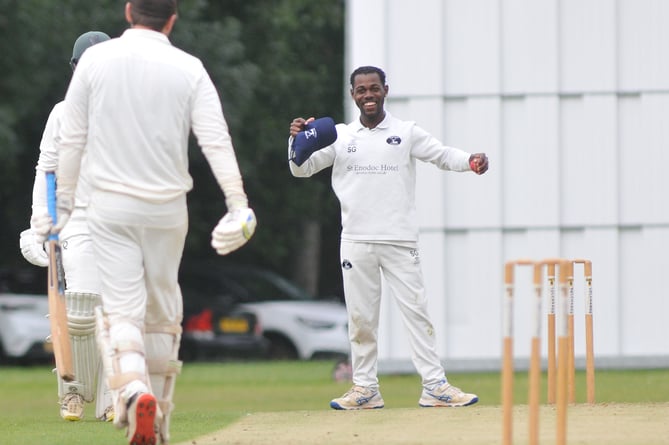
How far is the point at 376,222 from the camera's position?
1005 centimetres

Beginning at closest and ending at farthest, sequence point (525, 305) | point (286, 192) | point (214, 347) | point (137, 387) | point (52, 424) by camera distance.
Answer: point (137, 387) → point (52, 424) → point (525, 305) → point (214, 347) → point (286, 192)

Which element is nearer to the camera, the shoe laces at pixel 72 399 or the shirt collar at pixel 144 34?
the shirt collar at pixel 144 34

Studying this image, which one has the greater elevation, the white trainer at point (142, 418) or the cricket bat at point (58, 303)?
the cricket bat at point (58, 303)

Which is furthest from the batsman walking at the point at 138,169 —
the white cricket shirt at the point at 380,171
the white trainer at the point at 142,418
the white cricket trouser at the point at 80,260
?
the white cricket shirt at the point at 380,171

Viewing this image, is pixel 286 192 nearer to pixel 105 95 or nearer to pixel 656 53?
pixel 656 53

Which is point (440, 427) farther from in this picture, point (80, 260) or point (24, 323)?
point (24, 323)

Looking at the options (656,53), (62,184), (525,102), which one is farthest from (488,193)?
(62,184)

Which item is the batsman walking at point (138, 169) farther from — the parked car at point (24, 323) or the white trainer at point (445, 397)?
the parked car at point (24, 323)

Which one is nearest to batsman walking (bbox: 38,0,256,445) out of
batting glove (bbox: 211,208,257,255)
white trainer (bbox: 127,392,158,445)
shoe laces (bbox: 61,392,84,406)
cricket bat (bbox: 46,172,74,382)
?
batting glove (bbox: 211,208,257,255)

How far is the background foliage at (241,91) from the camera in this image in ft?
76.1

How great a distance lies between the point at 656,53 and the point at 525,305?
2854 mm

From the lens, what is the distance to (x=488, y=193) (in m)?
16.8

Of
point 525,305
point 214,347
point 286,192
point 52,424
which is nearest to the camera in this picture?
point 52,424

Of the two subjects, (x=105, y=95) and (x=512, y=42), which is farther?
(x=512, y=42)
